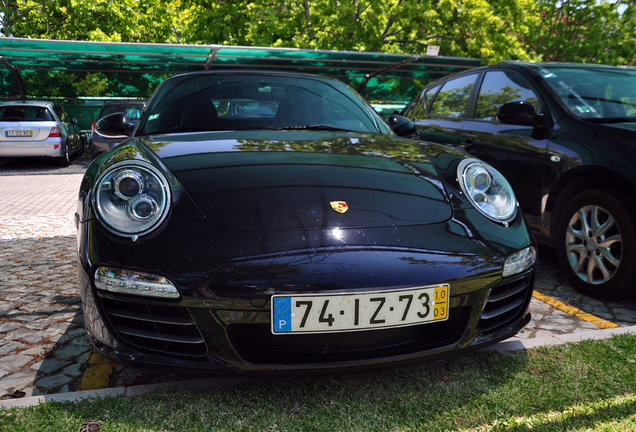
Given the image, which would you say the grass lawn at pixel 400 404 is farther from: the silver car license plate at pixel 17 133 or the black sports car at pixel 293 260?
the silver car license plate at pixel 17 133

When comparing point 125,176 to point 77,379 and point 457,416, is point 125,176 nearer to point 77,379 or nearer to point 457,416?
point 77,379

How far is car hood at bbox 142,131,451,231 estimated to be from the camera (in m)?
1.86

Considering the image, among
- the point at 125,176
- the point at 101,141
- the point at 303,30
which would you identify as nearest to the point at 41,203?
the point at 101,141

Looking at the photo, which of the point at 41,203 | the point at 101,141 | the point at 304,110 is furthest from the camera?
the point at 101,141

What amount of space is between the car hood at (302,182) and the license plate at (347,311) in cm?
29

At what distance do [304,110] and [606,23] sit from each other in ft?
57.2

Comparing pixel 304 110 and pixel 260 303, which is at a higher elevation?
pixel 304 110

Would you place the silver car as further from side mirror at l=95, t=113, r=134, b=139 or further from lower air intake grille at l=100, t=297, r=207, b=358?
lower air intake grille at l=100, t=297, r=207, b=358

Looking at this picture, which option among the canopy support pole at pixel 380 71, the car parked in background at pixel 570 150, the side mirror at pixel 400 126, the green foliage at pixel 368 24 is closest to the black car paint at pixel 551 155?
the car parked in background at pixel 570 150

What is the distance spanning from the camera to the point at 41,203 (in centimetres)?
689

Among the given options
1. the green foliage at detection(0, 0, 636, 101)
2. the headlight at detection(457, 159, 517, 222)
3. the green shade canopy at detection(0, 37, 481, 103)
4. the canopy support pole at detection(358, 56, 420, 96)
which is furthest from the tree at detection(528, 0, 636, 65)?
the headlight at detection(457, 159, 517, 222)

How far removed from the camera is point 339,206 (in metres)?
1.91

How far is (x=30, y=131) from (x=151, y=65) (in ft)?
13.4

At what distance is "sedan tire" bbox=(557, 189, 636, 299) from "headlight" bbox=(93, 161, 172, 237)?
2570 mm
